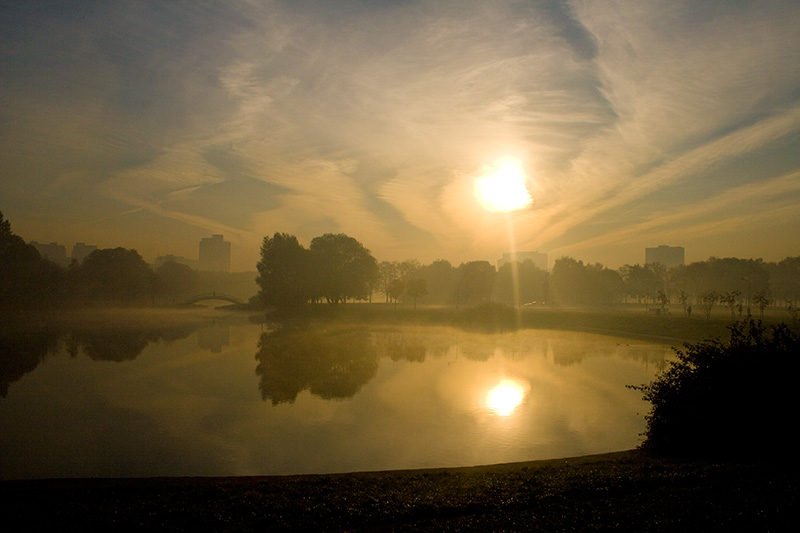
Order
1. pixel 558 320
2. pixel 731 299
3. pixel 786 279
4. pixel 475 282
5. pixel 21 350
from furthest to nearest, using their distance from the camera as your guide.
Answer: pixel 786 279 < pixel 475 282 < pixel 558 320 < pixel 731 299 < pixel 21 350

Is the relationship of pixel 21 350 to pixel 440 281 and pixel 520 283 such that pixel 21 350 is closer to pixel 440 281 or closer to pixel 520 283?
pixel 440 281

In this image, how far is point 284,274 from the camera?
3499 inches

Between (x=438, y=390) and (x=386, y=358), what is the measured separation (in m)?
12.5

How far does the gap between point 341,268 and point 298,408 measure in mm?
72796

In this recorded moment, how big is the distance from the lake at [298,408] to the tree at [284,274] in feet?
151

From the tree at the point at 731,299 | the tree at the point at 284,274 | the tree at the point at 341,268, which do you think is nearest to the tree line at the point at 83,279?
the tree at the point at 284,274

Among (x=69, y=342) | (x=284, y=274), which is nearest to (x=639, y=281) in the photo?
(x=284, y=274)

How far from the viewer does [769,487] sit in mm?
9188

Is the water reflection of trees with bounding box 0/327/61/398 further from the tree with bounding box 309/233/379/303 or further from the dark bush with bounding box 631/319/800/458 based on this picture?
the tree with bounding box 309/233/379/303

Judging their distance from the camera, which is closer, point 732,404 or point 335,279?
point 732,404

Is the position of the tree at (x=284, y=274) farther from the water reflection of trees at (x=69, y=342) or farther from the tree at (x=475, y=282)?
the tree at (x=475, y=282)

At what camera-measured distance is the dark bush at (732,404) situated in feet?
41.2

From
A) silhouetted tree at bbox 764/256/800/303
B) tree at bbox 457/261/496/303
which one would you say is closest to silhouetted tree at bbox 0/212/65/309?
tree at bbox 457/261/496/303

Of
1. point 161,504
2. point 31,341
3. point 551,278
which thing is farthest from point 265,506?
point 551,278
